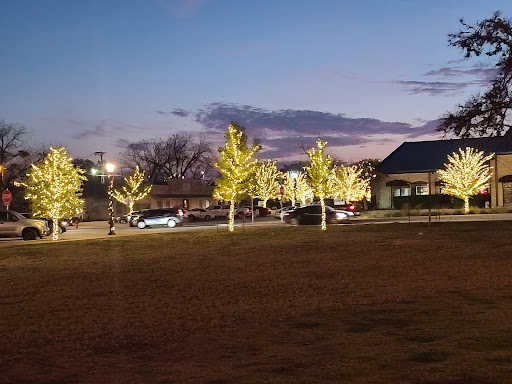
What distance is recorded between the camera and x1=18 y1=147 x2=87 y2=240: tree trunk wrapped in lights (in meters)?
35.0

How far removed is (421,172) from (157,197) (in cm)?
3432

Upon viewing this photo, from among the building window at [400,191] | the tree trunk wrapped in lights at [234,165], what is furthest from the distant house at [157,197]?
the tree trunk wrapped in lights at [234,165]

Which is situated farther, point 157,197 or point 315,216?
point 157,197

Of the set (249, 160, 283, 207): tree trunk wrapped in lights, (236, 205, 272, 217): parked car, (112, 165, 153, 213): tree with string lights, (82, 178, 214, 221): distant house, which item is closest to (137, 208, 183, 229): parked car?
(236, 205, 272, 217): parked car

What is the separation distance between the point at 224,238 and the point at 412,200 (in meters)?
38.2

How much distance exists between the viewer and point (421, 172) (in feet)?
218

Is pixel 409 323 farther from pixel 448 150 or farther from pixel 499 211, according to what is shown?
pixel 448 150

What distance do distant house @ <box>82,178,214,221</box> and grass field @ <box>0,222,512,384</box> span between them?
197ft

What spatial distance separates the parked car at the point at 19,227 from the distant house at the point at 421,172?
135ft

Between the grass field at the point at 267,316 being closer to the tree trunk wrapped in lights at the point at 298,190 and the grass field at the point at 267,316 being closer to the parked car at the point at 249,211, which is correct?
the parked car at the point at 249,211

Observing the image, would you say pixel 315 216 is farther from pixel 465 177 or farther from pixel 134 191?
pixel 134 191

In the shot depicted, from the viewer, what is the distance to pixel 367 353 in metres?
7.64

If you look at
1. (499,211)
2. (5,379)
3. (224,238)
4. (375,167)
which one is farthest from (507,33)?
(375,167)

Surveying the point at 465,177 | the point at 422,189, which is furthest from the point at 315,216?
the point at 422,189
